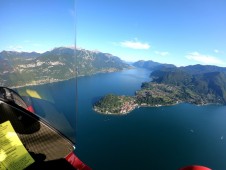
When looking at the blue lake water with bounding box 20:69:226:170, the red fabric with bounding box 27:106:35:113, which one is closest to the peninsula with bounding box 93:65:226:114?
the blue lake water with bounding box 20:69:226:170

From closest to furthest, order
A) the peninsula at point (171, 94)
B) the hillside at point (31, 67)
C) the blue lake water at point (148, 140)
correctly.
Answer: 1. the hillside at point (31, 67)
2. the blue lake water at point (148, 140)
3. the peninsula at point (171, 94)

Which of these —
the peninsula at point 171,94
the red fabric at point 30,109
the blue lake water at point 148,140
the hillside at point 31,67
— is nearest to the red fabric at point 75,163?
the red fabric at point 30,109

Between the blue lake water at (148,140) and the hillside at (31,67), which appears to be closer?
the hillside at (31,67)

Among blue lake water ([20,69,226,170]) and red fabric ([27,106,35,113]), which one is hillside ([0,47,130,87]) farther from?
blue lake water ([20,69,226,170])

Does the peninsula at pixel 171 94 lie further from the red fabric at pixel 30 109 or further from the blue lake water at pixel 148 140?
the red fabric at pixel 30 109

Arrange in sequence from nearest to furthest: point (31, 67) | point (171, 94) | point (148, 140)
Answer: point (31, 67) → point (148, 140) → point (171, 94)

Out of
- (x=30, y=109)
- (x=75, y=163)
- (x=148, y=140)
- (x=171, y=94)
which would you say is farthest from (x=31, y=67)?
(x=171, y=94)

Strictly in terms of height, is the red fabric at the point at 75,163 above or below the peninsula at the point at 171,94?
above

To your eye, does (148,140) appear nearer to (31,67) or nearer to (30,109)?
(30,109)

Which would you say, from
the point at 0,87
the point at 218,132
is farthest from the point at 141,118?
the point at 0,87

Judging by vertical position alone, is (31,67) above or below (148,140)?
above

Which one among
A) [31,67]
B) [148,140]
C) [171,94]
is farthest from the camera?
[171,94]

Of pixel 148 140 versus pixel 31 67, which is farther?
pixel 148 140
